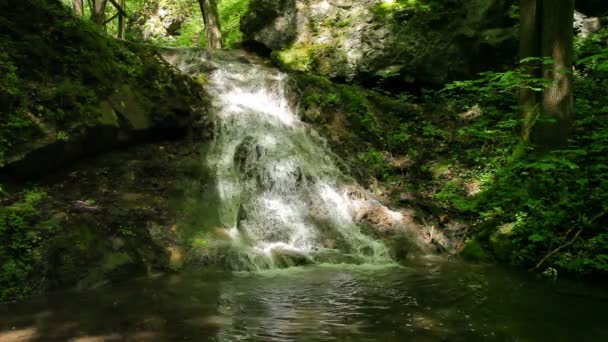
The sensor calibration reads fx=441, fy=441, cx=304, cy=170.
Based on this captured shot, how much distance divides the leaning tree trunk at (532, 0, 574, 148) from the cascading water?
344 cm

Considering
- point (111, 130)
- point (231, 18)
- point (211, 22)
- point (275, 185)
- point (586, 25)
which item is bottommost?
point (275, 185)

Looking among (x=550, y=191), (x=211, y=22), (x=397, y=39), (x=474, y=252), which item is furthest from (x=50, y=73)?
(x=211, y=22)

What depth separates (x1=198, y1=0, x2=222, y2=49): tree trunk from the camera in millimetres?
14883

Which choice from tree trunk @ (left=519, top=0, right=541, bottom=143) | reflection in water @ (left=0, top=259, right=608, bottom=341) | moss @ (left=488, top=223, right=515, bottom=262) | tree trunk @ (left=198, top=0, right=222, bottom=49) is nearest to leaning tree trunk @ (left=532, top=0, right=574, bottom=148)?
tree trunk @ (left=519, top=0, right=541, bottom=143)

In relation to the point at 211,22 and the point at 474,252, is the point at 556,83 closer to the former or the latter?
the point at 474,252

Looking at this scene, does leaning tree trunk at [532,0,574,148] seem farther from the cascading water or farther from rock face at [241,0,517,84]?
rock face at [241,0,517,84]

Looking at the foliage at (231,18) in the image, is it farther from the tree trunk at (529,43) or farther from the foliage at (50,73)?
the tree trunk at (529,43)

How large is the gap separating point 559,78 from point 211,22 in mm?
11316

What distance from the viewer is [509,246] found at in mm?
6586

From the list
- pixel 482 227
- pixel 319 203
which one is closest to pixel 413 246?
pixel 482 227

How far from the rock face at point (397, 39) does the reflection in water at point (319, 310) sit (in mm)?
7146

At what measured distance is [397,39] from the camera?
11953mm

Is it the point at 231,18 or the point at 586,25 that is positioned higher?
the point at 231,18

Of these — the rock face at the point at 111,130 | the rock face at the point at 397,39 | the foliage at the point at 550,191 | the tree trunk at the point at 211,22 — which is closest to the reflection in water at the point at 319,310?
the foliage at the point at 550,191
